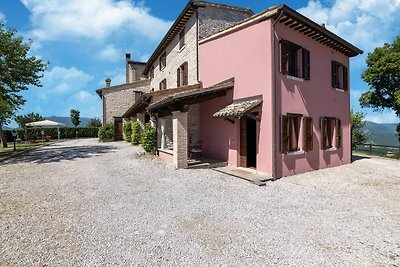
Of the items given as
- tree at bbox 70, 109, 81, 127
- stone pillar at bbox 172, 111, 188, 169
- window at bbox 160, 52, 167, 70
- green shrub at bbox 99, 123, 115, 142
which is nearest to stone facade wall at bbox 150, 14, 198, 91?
window at bbox 160, 52, 167, 70

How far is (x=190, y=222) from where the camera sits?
487 cm

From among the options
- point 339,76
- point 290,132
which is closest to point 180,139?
point 290,132

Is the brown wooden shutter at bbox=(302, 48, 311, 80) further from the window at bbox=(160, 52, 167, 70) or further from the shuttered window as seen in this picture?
the window at bbox=(160, 52, 167, 70)

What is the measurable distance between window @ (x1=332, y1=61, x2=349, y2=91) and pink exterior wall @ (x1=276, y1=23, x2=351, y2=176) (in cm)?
33

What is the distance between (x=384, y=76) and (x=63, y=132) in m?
40.2

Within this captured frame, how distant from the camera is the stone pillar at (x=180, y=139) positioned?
9953 mm

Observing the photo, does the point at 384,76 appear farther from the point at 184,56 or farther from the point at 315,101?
the point at 184,56

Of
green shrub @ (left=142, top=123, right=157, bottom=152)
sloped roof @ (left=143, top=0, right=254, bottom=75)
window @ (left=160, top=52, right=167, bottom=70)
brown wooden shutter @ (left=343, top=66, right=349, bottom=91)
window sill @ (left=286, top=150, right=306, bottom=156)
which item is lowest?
window sill @ (left=286, top=150, right=306, bottom=156)

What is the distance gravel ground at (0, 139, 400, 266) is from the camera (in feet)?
11.8

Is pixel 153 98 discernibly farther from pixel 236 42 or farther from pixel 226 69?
pixel 236 42

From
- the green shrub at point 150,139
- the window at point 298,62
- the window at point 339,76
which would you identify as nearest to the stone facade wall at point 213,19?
the window at point 298,62

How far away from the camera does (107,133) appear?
2425 centimetres

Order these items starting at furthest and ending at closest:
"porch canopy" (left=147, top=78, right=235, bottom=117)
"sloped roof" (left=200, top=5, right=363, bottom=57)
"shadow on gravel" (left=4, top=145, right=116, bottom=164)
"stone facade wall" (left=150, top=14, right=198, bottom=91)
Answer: "stone facade wall" (left=150, top=14, right=198, bottom=91)
"shadow on gravel" (left=4, top=145, right=116, bottom=164)
"porch canopy" (left=147, top=78, right=235, bottom=117)
"sloped roof" (left=200, top=5, right=363, bottom=57)

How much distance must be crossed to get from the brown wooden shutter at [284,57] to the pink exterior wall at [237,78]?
0.55m
